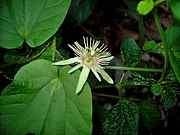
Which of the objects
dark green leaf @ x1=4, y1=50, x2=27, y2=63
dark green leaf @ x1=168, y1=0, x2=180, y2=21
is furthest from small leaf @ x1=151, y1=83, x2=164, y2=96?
dark green leaf @ x1=4, y1=50, x2=27, y2=63

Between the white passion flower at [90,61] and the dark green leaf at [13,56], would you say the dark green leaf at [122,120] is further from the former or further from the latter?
the dark green leaf at [13,56]

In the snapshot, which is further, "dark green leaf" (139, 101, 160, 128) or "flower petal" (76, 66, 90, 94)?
"dark green leaf" (139, 101, 160, 128)

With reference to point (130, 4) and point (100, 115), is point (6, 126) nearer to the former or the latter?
point (100, 115)

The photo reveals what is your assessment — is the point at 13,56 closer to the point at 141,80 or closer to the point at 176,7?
the point at 141,80

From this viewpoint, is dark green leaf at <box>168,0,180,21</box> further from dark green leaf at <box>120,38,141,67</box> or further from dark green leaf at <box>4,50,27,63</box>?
dark green leaf at <box>4,50,27,63</box>

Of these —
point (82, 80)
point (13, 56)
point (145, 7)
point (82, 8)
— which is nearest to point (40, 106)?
point (82, 80)

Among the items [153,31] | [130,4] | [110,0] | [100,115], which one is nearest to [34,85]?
[100,115]

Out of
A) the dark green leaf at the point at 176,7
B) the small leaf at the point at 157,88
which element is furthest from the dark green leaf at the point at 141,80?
the dark green leaf at the point at 176,7
